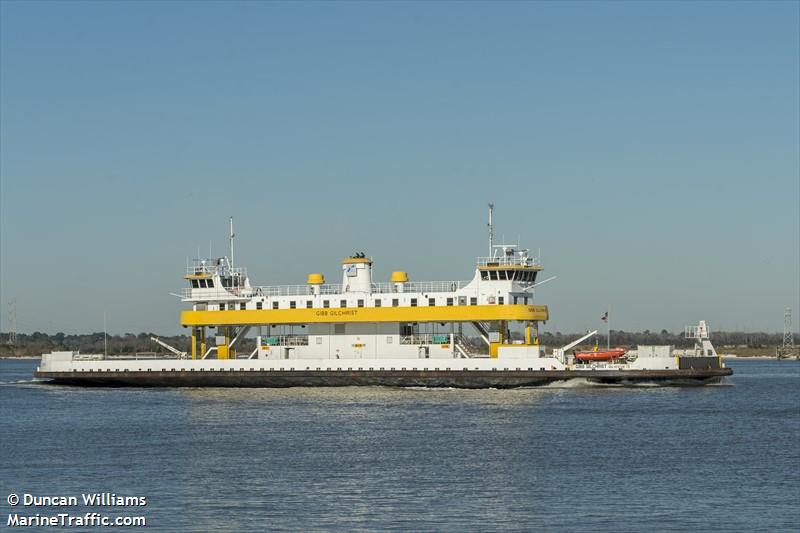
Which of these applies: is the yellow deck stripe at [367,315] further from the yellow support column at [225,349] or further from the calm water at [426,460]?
the calm water at [426,460]

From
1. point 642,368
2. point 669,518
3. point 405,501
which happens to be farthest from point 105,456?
point 642,368

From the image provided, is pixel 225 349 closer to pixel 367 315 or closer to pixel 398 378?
pixel 367 315

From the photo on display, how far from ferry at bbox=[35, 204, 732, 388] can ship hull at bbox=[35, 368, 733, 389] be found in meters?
0.06

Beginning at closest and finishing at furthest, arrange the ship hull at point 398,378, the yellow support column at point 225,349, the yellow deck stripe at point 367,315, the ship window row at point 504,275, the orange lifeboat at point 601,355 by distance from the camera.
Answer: the ship hull at point 398,378 → the yellow deck stripe at point 367,315 → the ship window row at point 504,275 → the orange lifeboat at point 601,355 → the yellow support column at point 225,349

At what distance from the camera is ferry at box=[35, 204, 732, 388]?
223 feet

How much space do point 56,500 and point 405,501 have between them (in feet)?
33.2

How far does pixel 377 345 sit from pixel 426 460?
109ft

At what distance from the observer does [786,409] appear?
61438 mm

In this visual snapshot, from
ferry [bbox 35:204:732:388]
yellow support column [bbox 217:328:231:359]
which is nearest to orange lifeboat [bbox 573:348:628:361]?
ferry [bbox 35:204:732:388]

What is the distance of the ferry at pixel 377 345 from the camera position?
223 ft

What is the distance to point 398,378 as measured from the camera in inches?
2739

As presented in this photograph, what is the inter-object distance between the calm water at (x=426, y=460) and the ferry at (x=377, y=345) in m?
3.31

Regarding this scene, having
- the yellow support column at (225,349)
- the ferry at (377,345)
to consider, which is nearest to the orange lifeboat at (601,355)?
the ferry at (377,345)

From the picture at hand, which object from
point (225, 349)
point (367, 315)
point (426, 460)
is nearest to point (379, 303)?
point (367, 315)
